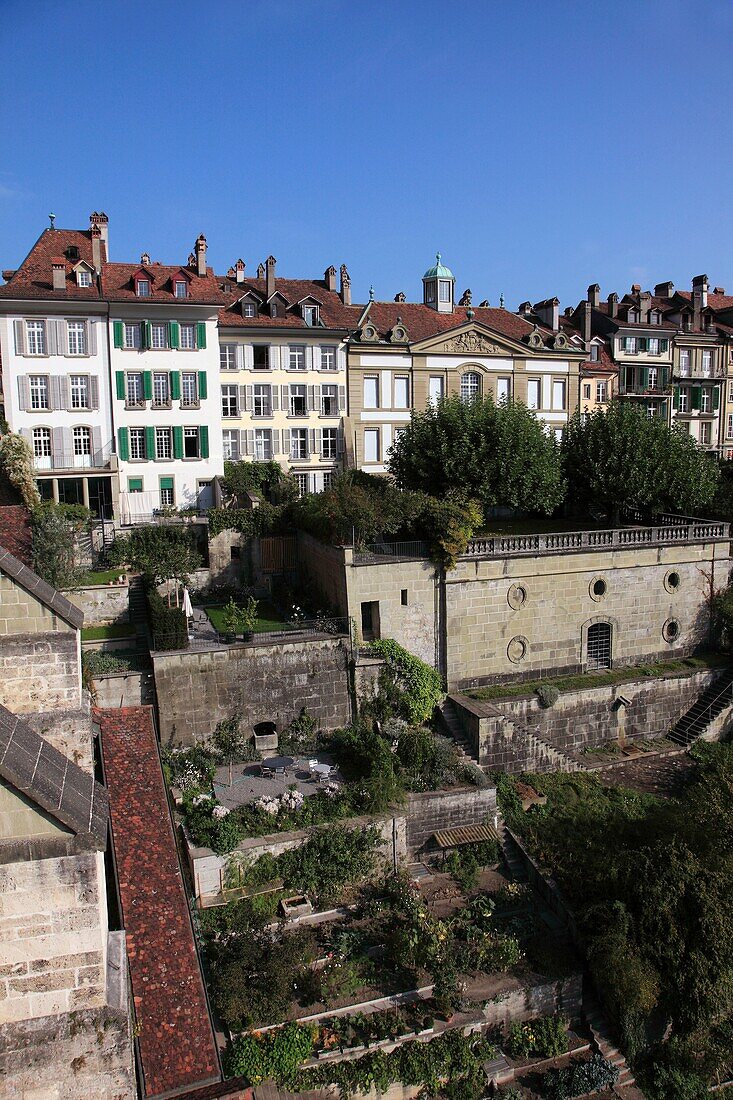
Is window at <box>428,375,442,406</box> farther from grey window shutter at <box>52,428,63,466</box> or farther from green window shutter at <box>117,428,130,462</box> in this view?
grey window shutter at <box>52,428,63,466</box>

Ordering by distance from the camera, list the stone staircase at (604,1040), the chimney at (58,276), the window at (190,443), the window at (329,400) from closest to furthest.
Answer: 1. the stone staircase at (604,1040)
2. the chimney at (58,276)
3. the window at (190,443)
4. the window at (329,400)

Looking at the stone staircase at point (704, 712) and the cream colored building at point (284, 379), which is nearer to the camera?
Result: the stone staircase at point (704, 712)

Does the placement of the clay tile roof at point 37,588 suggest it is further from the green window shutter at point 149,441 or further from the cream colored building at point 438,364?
the cream colored building at point 438,364

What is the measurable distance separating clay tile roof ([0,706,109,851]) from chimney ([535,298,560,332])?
43.4 metres

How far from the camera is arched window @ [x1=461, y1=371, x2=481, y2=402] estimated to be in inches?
1616

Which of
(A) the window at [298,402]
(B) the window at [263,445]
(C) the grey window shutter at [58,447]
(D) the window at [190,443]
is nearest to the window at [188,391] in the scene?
(D) the window at [190,443]

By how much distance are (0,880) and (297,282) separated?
127 feet

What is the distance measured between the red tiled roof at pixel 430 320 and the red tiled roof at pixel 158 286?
28.9 ft

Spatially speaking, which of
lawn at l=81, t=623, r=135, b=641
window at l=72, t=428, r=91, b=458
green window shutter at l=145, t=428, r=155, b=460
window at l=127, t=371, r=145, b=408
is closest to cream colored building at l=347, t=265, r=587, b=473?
green window shutter at l=145, t=428, r=155, b=460

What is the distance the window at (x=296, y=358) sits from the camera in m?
37.8

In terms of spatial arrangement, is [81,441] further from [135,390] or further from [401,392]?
[401,392]

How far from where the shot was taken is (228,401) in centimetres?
3722

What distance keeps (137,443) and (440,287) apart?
19455 millimetres

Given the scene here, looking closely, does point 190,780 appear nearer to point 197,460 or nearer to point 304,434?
point 197,460
